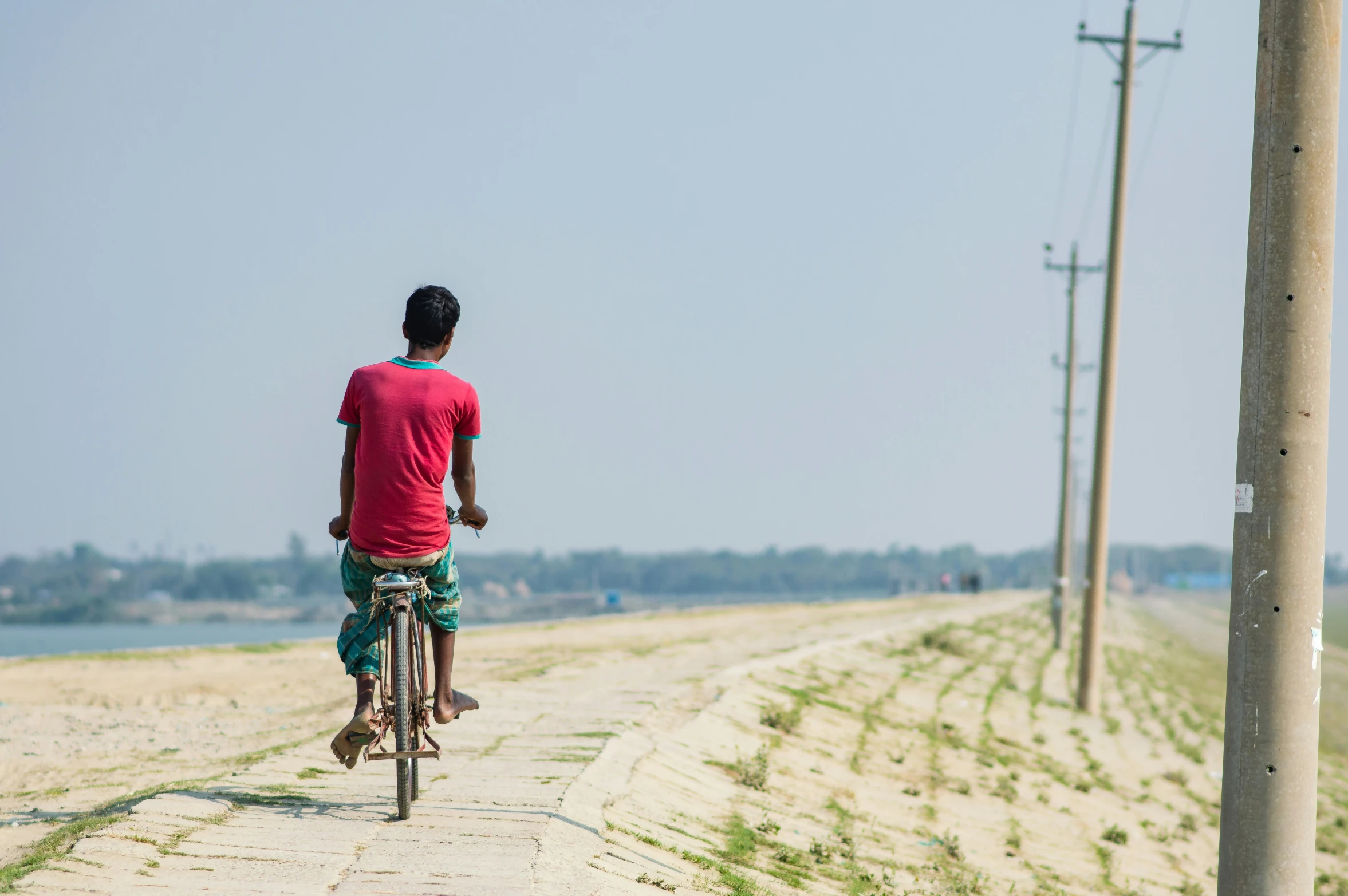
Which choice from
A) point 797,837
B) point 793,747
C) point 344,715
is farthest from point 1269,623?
point 344,715

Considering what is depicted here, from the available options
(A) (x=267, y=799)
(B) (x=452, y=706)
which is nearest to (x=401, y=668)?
(B) (x=452, y=706)

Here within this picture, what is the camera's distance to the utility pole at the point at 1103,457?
16641 mm

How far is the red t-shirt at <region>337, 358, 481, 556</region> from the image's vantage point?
516cm

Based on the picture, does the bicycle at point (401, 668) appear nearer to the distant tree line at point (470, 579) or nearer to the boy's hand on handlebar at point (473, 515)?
the boy's hand on handlebar at point (473, 515)

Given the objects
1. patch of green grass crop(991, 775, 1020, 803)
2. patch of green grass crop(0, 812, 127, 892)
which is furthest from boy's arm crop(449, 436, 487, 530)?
patch of green grass crop(991, 775, 1020, 803)

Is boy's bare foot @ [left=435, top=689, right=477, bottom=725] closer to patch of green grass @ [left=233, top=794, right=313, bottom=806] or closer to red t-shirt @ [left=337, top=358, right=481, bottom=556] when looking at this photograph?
red t-shirt @ [left=337, top=358, right=481, bottom=556]

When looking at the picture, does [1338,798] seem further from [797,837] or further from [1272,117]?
[1272,117]

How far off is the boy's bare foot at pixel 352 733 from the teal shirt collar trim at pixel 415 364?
146cm

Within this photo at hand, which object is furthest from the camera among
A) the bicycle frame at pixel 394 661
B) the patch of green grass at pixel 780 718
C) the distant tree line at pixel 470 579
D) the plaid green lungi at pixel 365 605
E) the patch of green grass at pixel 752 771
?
the distant tree line at pixel 470 579

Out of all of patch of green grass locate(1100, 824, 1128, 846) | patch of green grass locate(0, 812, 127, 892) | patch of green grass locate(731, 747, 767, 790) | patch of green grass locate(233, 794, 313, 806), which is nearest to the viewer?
patch of green grass locate(0, 812, 127, 892)

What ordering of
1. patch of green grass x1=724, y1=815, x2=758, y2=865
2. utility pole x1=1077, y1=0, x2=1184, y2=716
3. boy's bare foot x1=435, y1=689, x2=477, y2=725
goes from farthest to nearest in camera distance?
utility pole x1=1077, y1=0, x2=1184, y2=716 < patch of green grass x1=724, y1=815, x2=758, y2=865 < boy's bare foot x1=435, y1=689, x2=477, y2=725

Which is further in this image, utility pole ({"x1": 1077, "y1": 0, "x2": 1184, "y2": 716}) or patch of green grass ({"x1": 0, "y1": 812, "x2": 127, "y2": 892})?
utility pole ({"x1": 1077, "y1": 0, "x2": 1184, "y2": 716})

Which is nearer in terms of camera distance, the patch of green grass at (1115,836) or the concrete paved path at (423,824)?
the concrete paved path at (423,824)

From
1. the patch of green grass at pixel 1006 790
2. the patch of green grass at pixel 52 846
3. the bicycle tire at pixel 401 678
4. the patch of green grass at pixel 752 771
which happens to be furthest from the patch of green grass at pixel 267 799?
the patch of green grass at pixel 1006 790
